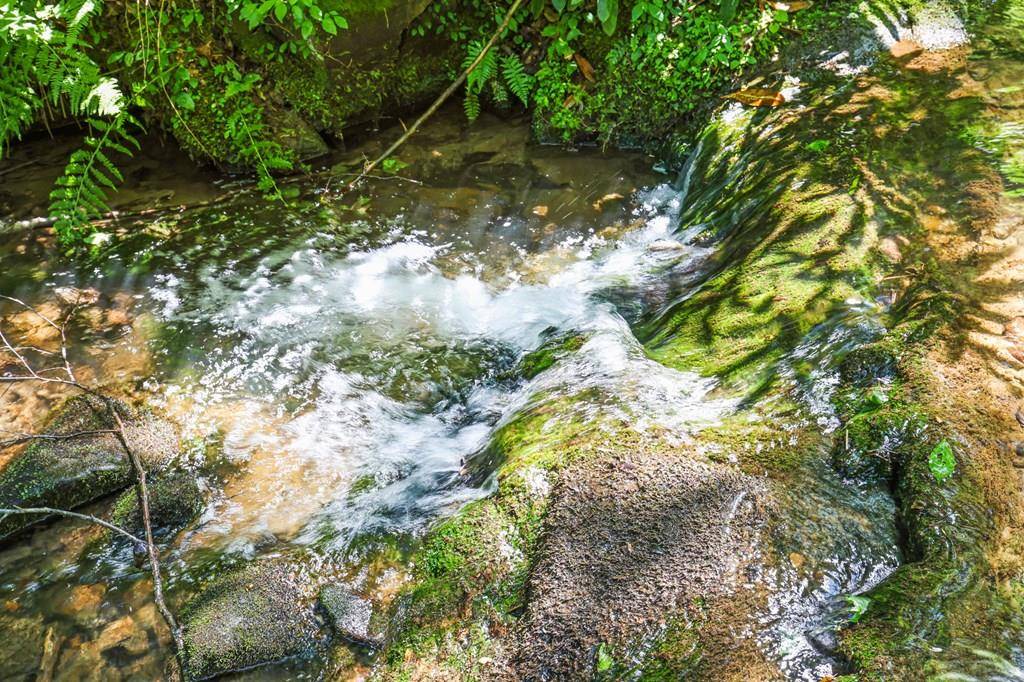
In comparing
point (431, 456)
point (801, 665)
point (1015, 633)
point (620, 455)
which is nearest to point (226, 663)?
point (431, 456)

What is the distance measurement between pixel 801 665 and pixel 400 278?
406 centimetres

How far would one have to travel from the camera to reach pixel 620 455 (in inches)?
115

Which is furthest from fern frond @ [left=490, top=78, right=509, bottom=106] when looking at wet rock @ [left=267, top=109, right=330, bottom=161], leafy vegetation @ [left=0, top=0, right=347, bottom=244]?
wet rock @ [left=267, top=109, right=330, bottom=161]

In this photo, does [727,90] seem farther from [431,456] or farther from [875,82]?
[431,456]

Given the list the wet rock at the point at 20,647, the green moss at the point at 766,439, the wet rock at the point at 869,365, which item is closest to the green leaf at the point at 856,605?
the green moss at the point at 766,439

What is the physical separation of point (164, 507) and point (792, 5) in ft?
22.5

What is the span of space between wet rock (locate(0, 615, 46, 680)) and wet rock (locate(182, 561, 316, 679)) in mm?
663

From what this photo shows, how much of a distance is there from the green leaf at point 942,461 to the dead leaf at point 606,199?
3.94 metres

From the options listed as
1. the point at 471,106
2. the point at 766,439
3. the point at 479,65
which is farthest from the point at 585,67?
the point at 766,439

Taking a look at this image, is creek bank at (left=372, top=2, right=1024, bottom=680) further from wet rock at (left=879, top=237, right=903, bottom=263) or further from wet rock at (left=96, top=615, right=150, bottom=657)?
wet rock at (left=96, top=615, right=150, bottom=657)

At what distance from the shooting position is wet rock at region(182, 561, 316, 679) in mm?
2943

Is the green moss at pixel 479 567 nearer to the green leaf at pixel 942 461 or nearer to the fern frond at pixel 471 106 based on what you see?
the green leaf at pixel 942 461

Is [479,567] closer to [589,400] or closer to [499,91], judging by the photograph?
[589,400]

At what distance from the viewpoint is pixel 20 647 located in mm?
3127
